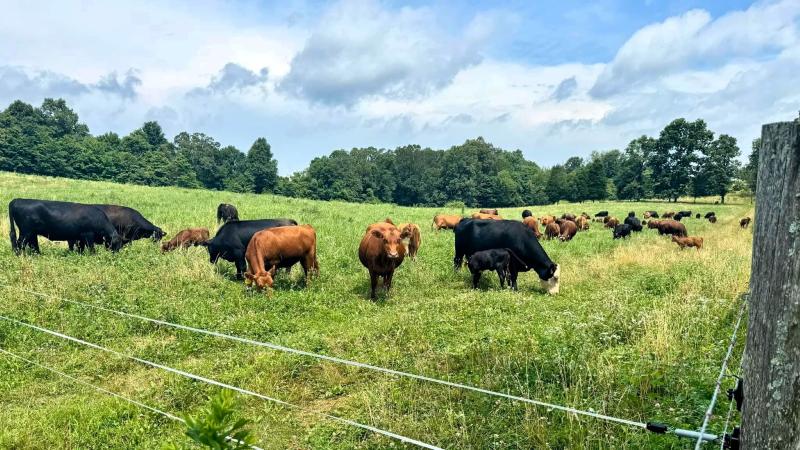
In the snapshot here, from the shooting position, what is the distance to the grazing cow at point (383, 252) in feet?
36.0

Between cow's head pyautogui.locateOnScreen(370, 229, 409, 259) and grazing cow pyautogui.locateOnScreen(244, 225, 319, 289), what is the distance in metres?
2.25

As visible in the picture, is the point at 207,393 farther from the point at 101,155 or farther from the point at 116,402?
the point at 101,155

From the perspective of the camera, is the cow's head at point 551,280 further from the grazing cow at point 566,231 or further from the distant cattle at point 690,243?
the grazing cow at point 566,231

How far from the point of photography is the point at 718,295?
870 centimetres

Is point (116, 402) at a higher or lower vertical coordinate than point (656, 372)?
lower

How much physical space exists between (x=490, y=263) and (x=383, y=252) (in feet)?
9.57

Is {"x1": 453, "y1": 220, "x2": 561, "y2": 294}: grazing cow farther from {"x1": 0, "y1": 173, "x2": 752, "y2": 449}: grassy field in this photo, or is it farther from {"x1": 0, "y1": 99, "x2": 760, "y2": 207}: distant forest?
{"x1": 0, "y1": 99, "x2": 760, "y2": 207}: distant forest

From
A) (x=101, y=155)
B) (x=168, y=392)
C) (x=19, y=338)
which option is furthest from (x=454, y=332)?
(x=101, y=155)

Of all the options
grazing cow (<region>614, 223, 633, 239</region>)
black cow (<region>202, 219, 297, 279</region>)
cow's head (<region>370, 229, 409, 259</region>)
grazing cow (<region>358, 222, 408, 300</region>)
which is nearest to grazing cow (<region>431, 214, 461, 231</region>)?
grazing cow (<region>614, 223, 633, 239</region>)

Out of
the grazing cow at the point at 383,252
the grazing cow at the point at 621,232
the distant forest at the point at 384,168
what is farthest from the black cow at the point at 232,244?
the distant forest at the point at 384,168

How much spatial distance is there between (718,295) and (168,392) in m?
8.72

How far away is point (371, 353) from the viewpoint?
6961mm

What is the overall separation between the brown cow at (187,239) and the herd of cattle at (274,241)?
3 cm

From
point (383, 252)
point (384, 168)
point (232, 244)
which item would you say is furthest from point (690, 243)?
point (384, 168)
